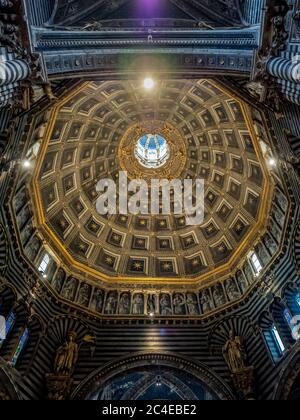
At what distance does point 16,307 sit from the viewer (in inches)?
704

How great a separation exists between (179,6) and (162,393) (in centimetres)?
2370

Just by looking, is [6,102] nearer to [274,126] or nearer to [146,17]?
[146,17]

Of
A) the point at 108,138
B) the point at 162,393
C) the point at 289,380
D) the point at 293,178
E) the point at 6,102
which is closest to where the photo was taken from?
the point at 6,102

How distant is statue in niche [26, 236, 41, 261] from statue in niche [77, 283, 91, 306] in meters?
3.89

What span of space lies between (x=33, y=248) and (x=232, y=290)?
12.9m

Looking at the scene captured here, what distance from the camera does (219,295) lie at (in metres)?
22.5

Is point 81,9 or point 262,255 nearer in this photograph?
point 81,9

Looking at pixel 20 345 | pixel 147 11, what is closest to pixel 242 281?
pixel 20 345

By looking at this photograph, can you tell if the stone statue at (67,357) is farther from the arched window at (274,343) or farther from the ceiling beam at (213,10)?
the ceiling beam at (213,10)

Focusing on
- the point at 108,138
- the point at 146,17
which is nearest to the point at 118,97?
the point at 108,138

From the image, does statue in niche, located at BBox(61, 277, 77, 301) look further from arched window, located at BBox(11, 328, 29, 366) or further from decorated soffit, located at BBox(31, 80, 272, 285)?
arched window, located at BBox(11, 328, 29, 366)

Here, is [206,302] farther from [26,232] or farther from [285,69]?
[285,69]

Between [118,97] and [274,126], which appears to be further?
[118,97]

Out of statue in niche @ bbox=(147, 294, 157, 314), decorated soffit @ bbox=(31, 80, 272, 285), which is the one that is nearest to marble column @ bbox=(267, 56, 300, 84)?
decorated soffit @ bbox=(31, 80, 272, 285)
